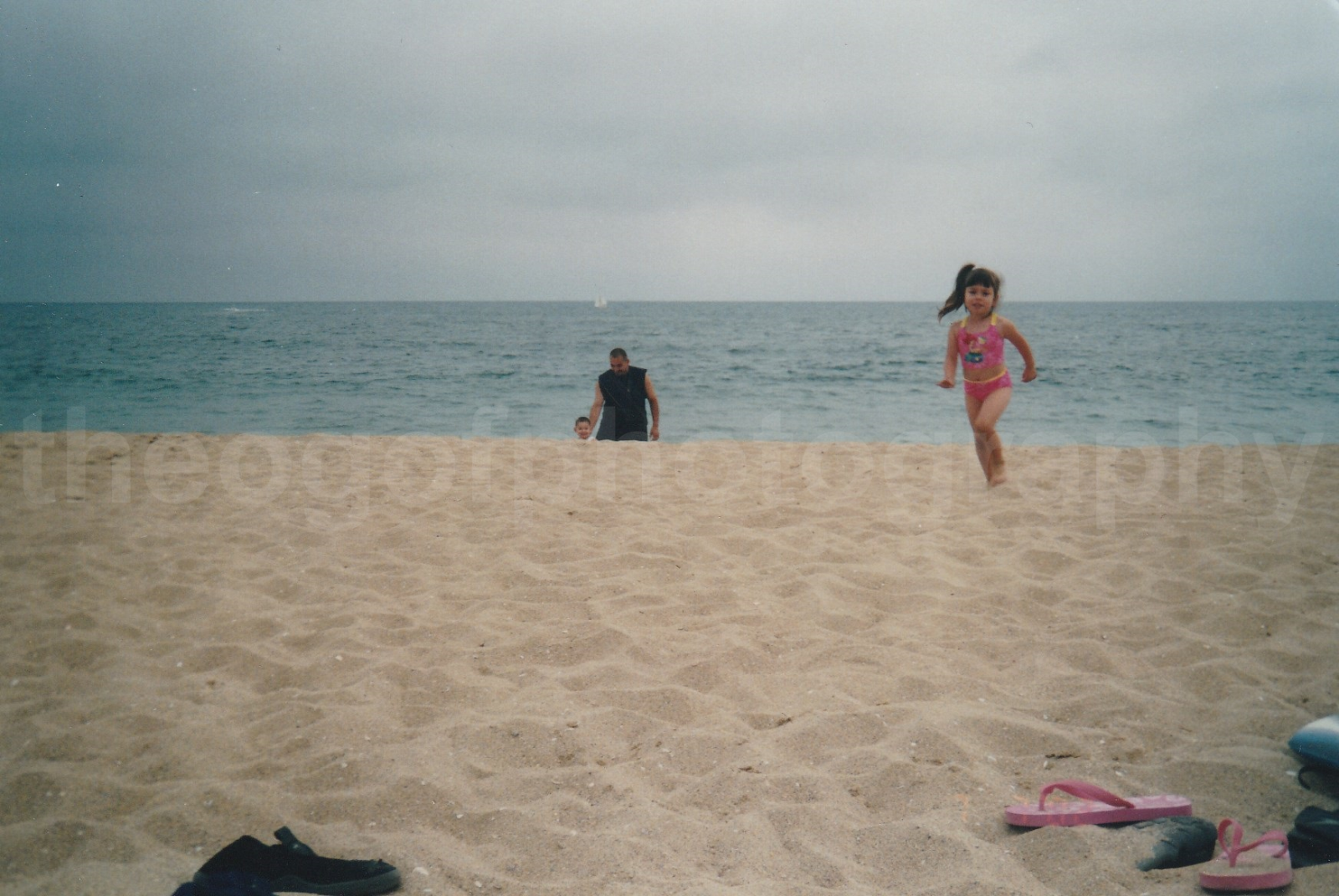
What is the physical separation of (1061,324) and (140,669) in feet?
169

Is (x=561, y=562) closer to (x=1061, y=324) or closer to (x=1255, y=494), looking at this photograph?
(x=1255, y=494)

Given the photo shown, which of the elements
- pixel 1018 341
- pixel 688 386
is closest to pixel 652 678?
pixel 1018 341

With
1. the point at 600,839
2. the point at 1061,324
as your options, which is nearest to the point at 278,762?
the point at 600,839

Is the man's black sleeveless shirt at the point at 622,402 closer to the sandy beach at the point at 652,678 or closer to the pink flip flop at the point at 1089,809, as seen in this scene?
the sandy beach at the point at 652,678

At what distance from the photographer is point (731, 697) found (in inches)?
125

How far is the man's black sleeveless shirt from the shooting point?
8992mm

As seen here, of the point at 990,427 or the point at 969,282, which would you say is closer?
the point at 969,282

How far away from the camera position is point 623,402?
355 inches

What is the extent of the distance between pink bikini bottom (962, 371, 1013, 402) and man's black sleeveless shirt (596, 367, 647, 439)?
4673mm

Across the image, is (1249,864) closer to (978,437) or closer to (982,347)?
(982,347)

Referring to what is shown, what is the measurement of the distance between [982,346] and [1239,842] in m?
3.09

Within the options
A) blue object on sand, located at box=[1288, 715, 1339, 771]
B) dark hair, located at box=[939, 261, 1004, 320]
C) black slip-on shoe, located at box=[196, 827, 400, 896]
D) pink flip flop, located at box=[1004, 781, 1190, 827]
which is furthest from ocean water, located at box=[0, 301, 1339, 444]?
black slip-on shoe, located at box=[196, 827, 400, 896]

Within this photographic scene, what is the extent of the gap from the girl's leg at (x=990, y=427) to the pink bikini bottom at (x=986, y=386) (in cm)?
3

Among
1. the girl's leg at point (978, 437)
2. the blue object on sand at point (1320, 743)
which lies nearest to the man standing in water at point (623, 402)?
the girl's leg at point (978, 437)
